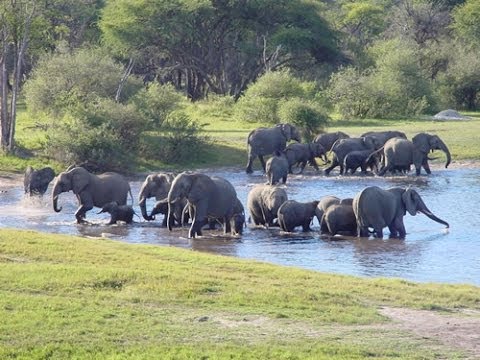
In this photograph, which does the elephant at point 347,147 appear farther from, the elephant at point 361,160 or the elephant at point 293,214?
the elephant at point 293,214

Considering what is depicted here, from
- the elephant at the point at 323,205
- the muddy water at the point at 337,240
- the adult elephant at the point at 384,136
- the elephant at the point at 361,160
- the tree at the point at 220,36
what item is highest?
the tree at the point at 220,36

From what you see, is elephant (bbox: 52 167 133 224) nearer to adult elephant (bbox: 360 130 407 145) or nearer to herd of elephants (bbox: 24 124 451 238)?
herd of elephants (bbox: 24 124 451 238)

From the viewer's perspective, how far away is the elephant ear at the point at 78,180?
2459 centimetres

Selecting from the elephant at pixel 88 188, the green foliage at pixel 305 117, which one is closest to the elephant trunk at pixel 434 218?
the elephant at pixel 88 188

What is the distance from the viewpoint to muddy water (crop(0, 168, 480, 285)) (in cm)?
1870

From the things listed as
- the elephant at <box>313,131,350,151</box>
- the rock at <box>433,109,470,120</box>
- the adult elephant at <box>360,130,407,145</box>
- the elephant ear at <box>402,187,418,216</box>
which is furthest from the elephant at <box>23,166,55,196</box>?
the rock at <box>433,109,470,120</box>

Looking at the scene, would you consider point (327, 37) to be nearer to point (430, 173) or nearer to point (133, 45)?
point (133, 45)

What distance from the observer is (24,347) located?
10.4m

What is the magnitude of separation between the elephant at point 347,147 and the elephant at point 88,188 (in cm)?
1013

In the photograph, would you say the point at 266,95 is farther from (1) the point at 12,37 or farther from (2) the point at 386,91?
(1) the point at 12,37

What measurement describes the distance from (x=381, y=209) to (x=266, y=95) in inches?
896

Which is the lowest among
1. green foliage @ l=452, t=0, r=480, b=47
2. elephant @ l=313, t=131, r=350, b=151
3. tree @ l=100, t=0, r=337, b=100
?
elephant @ l=313, t=131, r=350, b=151

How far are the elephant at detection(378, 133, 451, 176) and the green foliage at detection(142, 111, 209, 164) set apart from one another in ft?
19.4

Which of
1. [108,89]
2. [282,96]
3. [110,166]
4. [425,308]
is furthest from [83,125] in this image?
[425,308]
